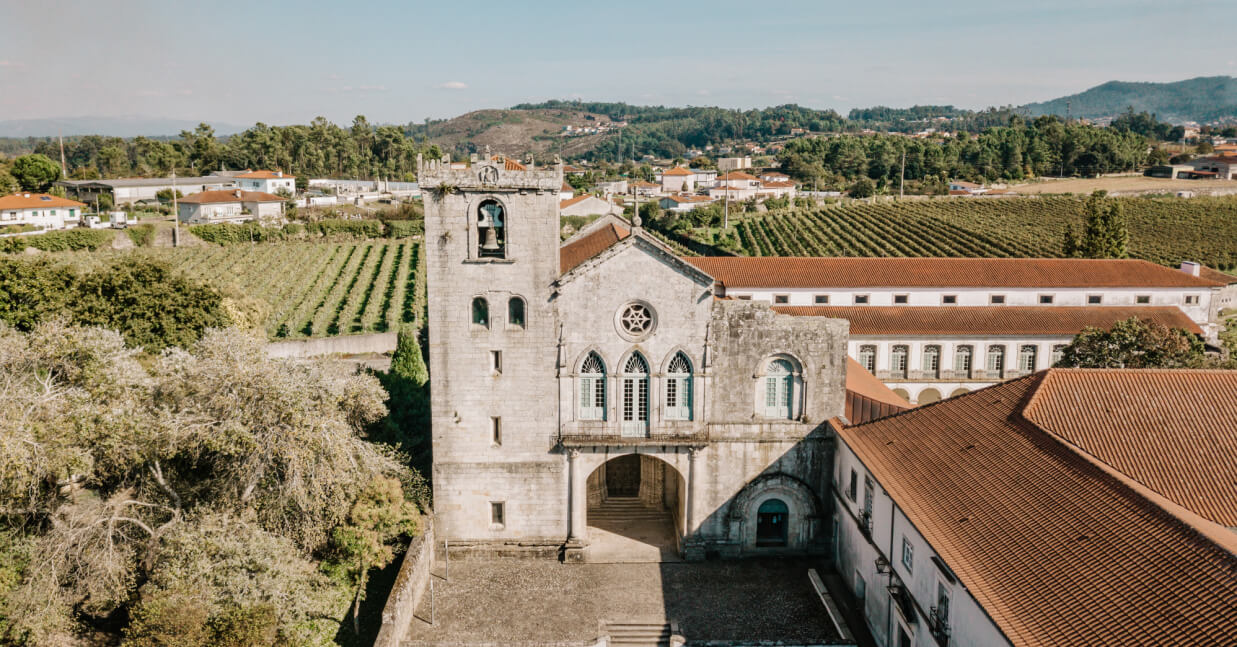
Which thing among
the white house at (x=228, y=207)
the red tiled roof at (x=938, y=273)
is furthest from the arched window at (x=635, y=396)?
the white house at (x=228, y=207)

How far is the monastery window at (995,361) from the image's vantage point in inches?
1982

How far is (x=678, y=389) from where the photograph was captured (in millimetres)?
30141

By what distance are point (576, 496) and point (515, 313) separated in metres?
7.23

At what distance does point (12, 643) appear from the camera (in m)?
23.4

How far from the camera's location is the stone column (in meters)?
30.4

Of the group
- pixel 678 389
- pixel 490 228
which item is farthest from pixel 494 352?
pixel 678 389

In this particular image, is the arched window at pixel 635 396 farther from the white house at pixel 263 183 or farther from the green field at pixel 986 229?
the white house at pixel 263 183

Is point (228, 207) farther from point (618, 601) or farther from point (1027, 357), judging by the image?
point (618, 601)

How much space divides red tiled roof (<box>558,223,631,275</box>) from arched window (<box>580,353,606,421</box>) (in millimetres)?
7219

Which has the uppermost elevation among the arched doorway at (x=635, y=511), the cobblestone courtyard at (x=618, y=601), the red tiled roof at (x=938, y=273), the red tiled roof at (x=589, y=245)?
the red tiled roof at (x=589, y=245)

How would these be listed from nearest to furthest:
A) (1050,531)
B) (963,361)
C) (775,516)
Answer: (1050,531) → (775,516) → (963,361)

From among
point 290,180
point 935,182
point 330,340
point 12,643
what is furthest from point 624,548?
point 935,182

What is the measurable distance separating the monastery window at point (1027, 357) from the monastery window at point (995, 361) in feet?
3.57

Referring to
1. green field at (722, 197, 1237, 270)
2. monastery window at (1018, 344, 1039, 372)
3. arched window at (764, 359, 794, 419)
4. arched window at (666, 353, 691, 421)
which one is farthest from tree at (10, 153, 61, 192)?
monastery window at (1018, 344, 1039, 372)
